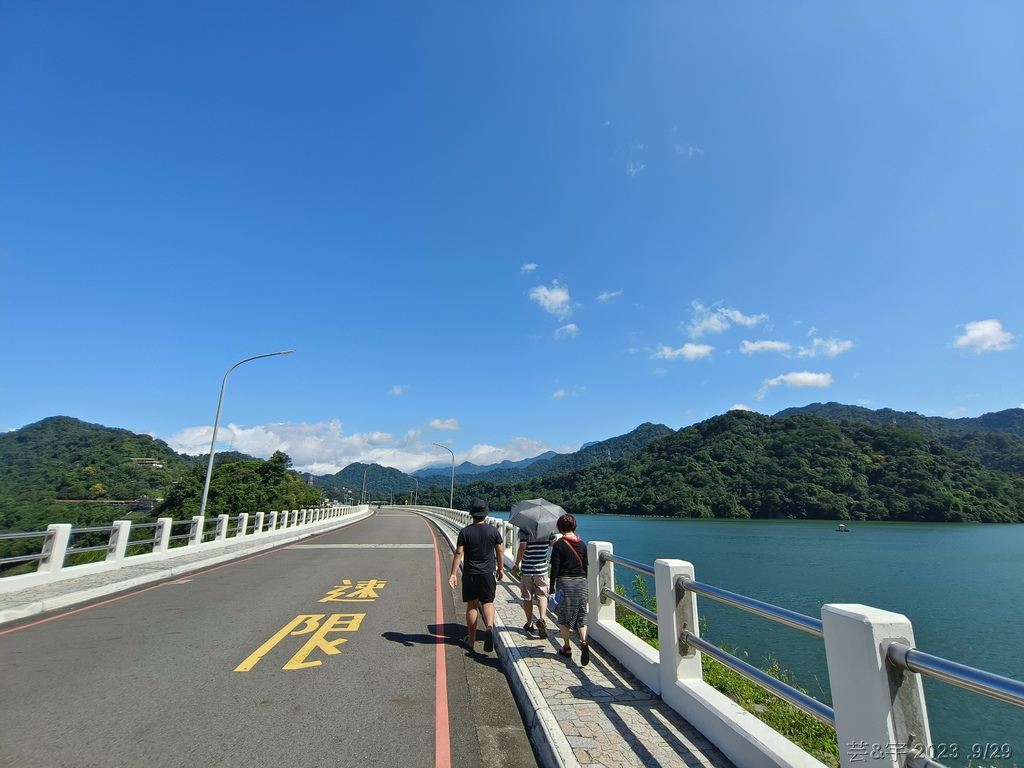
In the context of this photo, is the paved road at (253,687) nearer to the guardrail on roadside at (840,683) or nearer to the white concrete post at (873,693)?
the guardrail on roadside at (840,683)

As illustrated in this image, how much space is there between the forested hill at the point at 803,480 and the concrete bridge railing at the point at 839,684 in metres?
96.6

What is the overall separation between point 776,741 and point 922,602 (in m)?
28.5

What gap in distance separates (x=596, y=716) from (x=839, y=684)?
7.22 feet

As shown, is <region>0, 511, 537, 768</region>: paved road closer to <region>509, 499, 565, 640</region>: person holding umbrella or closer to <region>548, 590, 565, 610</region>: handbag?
<region>509, 499, 565, 640</region>: person holding umbrella

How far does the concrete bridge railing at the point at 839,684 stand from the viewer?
2.44m

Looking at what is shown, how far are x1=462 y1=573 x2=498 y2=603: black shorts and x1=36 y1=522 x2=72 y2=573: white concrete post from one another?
960 centimetres

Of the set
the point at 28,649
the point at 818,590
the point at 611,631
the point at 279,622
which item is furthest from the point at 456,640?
the point at 818,590

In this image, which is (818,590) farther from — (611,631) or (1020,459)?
(1020,459)

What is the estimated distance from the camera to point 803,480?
9319cm

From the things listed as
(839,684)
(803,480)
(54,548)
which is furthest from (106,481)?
(803,480)

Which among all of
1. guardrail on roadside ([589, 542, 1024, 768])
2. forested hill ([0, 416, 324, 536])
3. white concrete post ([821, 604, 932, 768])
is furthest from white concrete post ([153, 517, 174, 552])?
forested hill ([0, 416, 324, 536])

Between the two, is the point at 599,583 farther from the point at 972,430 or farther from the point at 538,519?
the point at 972,430

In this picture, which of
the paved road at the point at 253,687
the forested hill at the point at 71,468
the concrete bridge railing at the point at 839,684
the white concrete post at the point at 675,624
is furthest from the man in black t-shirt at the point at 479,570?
the forested hill at the point at 71,468

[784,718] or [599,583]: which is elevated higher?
[599,583]
